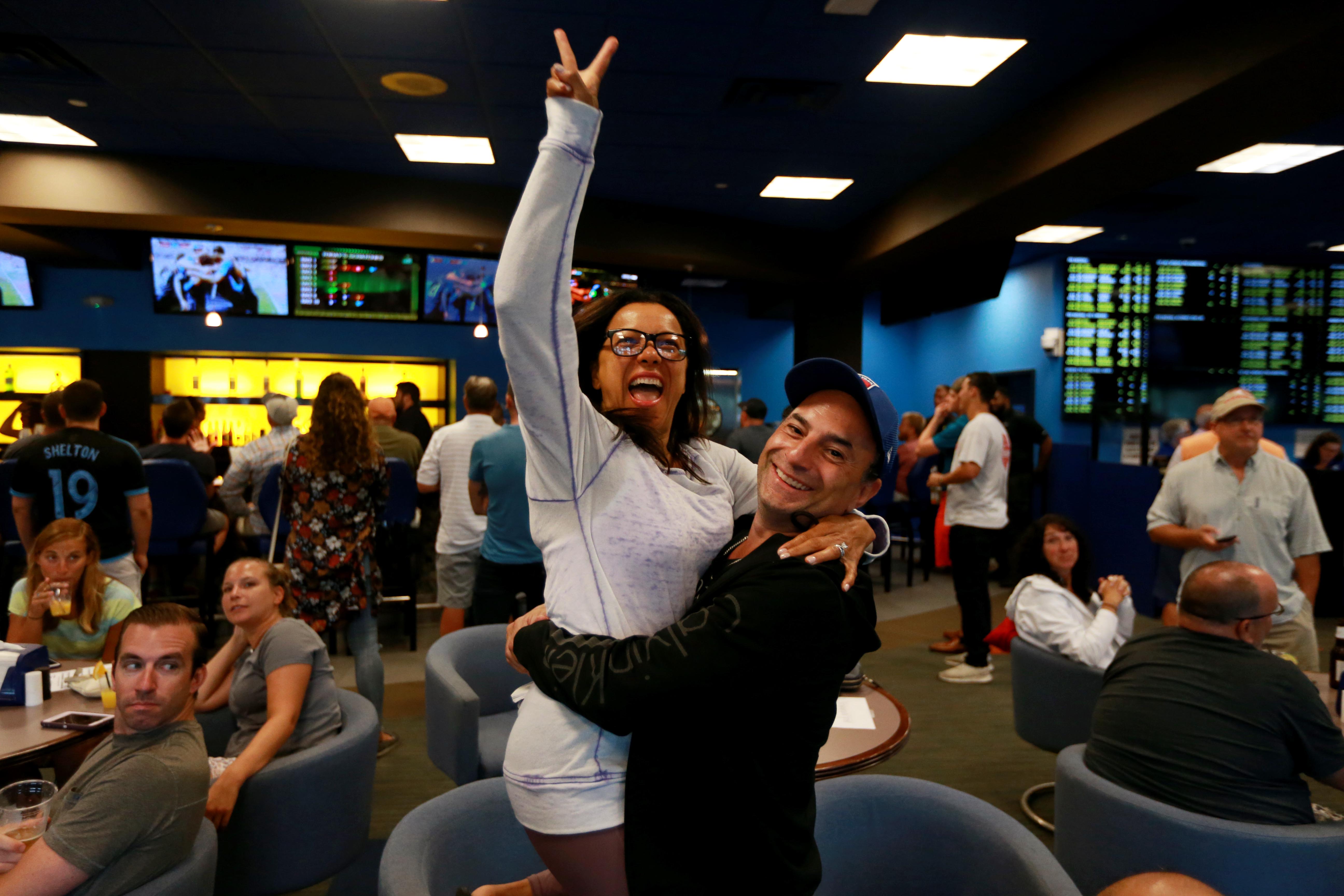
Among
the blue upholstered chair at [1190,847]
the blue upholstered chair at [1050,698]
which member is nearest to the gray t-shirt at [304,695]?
the blue upholstered chair at [1190,847]

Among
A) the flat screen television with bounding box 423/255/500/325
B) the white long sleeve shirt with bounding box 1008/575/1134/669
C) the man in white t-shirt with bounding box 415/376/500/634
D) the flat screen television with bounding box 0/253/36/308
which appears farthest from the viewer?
the flat screen television with bounding box 0/253/36/308

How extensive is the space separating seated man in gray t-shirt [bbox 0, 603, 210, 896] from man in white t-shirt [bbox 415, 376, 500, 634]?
2.43 meters

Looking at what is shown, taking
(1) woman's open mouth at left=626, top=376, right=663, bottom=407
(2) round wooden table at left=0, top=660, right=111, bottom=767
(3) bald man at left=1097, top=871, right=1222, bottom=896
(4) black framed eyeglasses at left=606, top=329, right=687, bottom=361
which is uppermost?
(4) black framed eyeglasses at left=606, top=329, right=687, bottom=361

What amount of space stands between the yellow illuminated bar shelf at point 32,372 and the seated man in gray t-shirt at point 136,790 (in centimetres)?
858

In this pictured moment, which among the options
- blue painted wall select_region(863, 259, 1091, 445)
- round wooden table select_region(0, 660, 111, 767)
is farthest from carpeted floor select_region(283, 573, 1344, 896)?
blue painted wall select_region(863, 259, 1091, 445)

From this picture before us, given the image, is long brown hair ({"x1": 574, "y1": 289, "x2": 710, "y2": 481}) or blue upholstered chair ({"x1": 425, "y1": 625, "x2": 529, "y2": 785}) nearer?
long brown hair ({"x1": 574, "y1": 289, "x2": 710, "y2": 481})

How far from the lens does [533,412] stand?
98 cm

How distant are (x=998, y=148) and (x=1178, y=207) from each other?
263 centimetres

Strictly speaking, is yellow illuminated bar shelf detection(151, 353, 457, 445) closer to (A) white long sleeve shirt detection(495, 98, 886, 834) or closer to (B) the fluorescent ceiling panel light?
(B) the fluorescent ceiling panel light

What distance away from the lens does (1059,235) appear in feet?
26.0

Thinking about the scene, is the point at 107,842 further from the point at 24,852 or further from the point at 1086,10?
the point at 1086,10

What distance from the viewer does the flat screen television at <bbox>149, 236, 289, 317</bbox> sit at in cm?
760

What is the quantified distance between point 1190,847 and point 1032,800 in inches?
67.4

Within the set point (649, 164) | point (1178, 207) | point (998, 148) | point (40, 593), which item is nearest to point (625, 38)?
point (649, 164)
